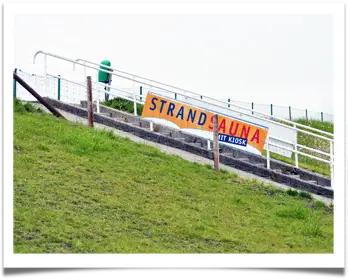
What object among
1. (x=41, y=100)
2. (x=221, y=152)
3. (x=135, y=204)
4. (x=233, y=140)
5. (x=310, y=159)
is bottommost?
(x=135, y=204)

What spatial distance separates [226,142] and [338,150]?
233 inches

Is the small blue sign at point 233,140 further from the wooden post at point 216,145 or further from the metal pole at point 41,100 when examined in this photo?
the metal pole at point 41,100

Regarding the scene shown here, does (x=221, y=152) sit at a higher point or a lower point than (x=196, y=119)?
lower

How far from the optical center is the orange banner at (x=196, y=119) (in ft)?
51.0

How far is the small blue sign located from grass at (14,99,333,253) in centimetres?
129

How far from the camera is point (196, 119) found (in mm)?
15852

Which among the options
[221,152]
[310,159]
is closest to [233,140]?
[221,152]

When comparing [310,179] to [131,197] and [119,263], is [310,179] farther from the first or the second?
[119,263]

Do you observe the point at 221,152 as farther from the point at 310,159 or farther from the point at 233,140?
the point at 310,159

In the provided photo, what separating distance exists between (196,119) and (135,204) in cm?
460

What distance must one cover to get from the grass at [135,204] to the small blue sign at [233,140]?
1293mm

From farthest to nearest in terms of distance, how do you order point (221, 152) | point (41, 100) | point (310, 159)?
point (41, 100) < point (221, 152) < point (310, 159)

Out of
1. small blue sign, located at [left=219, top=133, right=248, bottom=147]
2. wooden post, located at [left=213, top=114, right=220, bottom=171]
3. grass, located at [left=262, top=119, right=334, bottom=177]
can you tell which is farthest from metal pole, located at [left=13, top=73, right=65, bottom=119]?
grass, located at [left=262, top=119, right=334, bottom=177]

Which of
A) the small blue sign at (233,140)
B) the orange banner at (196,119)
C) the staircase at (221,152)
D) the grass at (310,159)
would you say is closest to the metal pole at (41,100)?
A: the staircase at (221,152)
